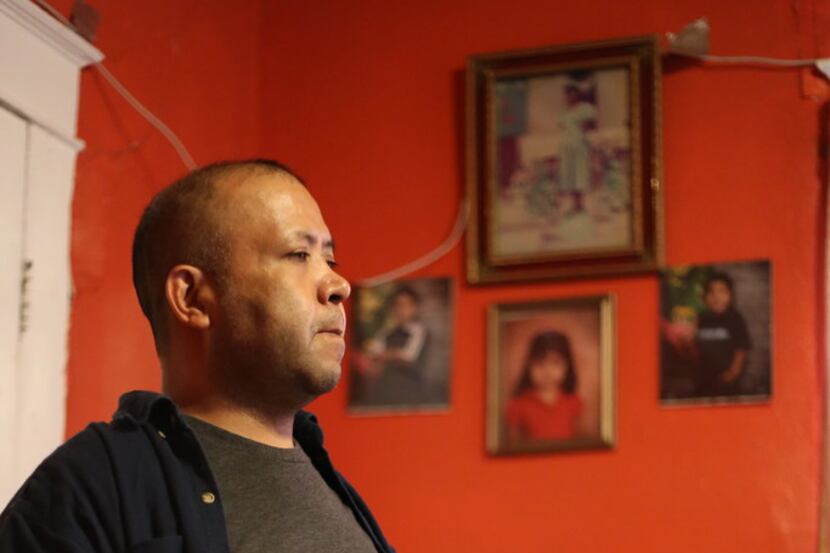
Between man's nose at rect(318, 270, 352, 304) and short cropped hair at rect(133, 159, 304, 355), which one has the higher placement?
short cropped hair at rect(133, 159, 304, 355)

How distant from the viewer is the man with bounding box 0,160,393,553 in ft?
4.88

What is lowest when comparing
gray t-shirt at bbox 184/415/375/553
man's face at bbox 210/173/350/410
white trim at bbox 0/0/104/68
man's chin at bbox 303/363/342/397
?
gray t-shirt at bbox 184/415/375/553

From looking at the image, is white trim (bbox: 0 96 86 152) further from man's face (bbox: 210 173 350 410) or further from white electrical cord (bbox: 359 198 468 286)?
man's face (bbox: 210 173 350 410)

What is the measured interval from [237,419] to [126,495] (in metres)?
0.24

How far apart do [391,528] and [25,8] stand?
1.48 m

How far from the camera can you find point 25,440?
2648 mm

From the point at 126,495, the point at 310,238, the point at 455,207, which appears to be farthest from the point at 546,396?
the point at 126,495

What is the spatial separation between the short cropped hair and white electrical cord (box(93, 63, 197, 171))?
1.31 m

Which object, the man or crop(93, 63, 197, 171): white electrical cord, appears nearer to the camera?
the man

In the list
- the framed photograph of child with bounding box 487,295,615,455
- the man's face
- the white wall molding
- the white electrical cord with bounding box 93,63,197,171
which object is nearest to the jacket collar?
the man's face

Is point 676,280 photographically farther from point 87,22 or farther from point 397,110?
point 87,22

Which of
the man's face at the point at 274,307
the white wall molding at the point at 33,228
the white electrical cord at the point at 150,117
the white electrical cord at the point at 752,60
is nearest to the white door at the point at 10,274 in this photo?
the white wall molding at the point at 33,228

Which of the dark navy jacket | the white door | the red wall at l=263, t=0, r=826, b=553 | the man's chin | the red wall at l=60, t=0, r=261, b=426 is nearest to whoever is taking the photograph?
the dark navy jacket

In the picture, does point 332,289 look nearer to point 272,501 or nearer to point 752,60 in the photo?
point 272,501
